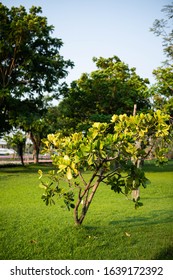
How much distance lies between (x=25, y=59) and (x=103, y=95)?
6.89 meters

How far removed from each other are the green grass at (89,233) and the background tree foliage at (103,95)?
1364 centimetres

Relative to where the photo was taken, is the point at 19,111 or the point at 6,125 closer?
the point at 19,111

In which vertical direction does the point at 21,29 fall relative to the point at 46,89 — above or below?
above

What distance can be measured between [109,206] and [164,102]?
1083cm

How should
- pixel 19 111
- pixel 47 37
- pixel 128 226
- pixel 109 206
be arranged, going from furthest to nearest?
1. pixel 47 37
2. pixel 19 111
3. pixel 109 206
4. pixel 128 226

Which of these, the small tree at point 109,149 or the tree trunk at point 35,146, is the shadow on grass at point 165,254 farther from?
the tree trunk at point 35,146

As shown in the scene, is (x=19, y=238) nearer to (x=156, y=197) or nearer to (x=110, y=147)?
(x=110, y=147)

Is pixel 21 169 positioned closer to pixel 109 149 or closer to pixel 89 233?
pixel 89 233

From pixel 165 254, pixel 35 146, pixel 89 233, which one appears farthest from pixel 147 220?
pixel 35 146

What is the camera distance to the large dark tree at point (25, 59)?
16.9 meters

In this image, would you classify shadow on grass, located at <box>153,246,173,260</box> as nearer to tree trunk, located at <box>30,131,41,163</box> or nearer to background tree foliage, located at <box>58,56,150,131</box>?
background tree foliage, located at <box>58,56,150,131</box>

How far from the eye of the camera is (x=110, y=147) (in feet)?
13.9
